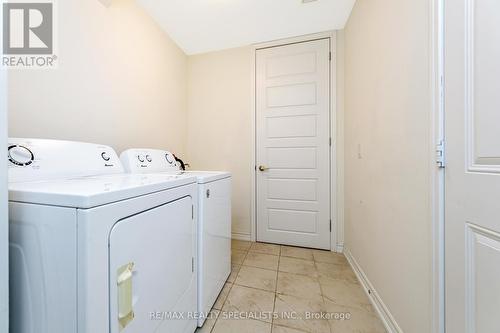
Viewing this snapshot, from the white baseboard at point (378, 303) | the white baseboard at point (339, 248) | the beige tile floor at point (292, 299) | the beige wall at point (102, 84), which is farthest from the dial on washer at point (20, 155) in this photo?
the white baseboard at point (339, 248)

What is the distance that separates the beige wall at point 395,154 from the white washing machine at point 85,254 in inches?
45.9

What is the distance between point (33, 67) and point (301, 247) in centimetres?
265

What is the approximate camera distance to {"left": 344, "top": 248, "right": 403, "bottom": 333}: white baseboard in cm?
112

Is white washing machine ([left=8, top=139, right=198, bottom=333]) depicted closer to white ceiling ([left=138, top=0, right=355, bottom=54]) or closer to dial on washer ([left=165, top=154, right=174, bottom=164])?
dial on washer ([left=165, top=154, right=174, bottom=164])

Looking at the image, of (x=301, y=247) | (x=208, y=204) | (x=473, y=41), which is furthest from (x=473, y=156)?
(x=301, y=247)

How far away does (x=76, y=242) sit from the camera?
1.69 ft

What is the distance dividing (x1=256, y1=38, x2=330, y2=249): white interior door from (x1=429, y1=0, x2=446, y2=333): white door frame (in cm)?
140

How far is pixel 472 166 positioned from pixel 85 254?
1229 mm

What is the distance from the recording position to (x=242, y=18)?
199 centimetres

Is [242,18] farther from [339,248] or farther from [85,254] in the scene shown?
[339,248]

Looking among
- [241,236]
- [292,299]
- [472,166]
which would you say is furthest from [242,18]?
[292,299]

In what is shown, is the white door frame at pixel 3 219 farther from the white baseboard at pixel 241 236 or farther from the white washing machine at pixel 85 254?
the white baseboard at pixel 241 236

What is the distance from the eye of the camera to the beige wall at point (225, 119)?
249 centimetres

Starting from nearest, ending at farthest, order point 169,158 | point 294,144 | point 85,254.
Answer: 1. point 85,254
2. point 169,158
3. point 294,144
